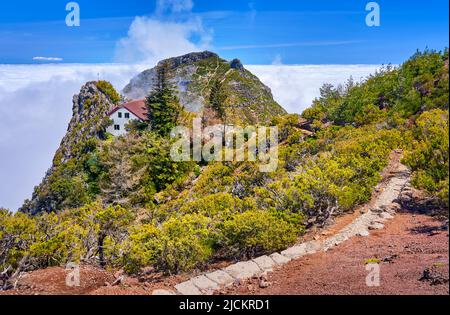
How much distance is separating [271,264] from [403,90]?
93.4 feet

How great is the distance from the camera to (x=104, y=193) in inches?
1351

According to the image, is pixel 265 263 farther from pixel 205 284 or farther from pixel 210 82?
pixel 210 82

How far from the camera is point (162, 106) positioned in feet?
136

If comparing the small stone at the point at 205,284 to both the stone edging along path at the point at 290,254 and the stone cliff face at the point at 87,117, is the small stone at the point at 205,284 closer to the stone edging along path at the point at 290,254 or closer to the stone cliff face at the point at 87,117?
the stone edging along path at the point at 290,254

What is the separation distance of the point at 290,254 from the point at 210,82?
10107 centimetres

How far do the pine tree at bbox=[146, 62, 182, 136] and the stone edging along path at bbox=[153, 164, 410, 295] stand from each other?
95.5ft

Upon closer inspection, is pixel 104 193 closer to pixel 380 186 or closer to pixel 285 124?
pixel 285 124

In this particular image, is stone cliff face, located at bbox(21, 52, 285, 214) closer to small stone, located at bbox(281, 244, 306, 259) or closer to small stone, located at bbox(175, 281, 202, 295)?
small stone, located at bbox(281, 244, 306, 259)

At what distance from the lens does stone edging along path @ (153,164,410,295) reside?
25.9 feet

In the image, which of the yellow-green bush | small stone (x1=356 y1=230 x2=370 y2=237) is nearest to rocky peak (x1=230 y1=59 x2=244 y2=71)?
the yellow-green bush

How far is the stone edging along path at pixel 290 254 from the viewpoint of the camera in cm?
789

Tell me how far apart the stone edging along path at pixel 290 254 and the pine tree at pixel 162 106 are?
2912 centimetres
